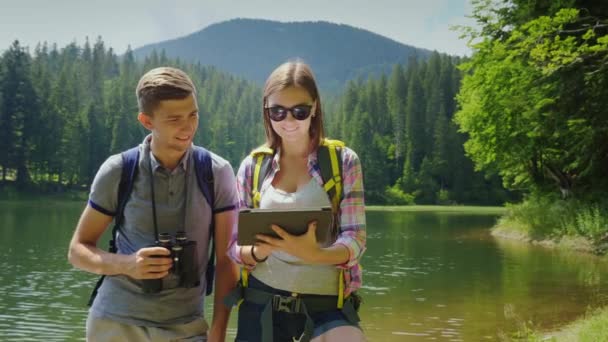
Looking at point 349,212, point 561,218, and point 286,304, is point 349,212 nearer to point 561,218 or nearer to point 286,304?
point 286,304

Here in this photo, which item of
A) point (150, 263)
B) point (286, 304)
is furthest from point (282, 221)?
point (150, 263)

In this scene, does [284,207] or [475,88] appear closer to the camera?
[284,207]

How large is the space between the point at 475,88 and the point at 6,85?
2397 inches

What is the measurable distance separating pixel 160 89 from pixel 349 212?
1036 mm

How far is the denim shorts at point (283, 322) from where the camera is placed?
10.0ft

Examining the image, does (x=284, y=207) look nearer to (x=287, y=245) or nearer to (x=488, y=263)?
(x=287, y=245)

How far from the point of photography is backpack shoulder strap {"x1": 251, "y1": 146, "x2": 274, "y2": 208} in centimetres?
322

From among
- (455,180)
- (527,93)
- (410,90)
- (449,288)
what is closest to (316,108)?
(449,288)

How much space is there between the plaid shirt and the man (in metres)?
0.16

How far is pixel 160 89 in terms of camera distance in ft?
10.0

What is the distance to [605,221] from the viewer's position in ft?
78.2

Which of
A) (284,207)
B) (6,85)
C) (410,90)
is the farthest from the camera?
(410,90)

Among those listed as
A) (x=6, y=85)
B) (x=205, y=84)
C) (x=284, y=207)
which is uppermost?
(x=205, y=84)

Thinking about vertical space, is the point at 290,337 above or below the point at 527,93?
below
